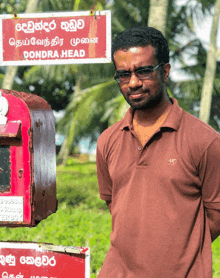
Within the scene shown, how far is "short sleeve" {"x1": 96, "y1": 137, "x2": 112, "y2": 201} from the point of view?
1.71 metres

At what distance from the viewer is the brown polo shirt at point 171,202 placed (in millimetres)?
1387

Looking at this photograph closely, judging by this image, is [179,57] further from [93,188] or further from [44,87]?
[44,87]

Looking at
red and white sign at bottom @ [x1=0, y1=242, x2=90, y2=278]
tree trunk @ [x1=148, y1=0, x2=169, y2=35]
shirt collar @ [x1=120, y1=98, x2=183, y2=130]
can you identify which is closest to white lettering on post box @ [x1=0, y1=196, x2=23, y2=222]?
red and white sign at bottom @ [x1=0, y1=242, x2=90, y2=278]

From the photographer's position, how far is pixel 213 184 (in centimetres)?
141

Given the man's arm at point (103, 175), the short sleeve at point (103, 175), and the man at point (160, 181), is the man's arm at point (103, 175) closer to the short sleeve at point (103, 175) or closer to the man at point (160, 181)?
the short sleeve at point (103, 175)

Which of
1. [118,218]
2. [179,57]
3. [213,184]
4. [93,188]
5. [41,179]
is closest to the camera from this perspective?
[213,184]

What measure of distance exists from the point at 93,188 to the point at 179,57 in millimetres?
5033

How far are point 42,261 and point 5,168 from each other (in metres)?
0.55

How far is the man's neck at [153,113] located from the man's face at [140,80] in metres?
0.06

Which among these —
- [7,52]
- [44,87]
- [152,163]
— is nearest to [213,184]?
[152,163]

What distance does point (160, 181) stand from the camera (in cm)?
141

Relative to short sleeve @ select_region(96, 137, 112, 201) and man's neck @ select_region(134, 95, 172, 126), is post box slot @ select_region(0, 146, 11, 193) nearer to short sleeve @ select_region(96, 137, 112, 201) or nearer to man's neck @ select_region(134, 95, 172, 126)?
short sleeve @ select_region(96, 137, 112, 201)

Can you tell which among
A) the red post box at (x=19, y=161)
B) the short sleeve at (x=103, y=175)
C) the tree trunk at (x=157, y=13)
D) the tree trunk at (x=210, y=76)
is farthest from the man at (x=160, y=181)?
the tree trunk at (x=210, y=76)

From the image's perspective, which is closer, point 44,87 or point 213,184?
Answer: point 213,184
